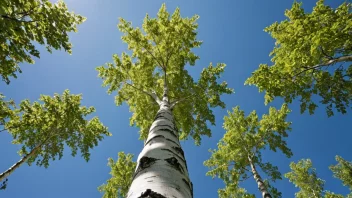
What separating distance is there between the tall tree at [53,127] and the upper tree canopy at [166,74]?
101 inches

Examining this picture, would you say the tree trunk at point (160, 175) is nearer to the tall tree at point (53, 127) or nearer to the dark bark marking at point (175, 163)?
the dark bark marking at point (175, 163)

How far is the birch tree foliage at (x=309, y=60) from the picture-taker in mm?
7365

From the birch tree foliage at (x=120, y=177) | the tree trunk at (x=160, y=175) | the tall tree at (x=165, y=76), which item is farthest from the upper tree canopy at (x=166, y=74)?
the tree trunk at (x=160, y=175)

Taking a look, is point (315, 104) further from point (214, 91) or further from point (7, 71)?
point (7, 71)

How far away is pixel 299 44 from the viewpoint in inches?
291

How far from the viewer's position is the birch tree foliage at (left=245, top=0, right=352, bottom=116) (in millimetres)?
7365

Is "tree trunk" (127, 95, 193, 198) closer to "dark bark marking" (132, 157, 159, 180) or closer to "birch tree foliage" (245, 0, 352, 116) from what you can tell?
"dark bark marking" (132, 157, 159, 180)

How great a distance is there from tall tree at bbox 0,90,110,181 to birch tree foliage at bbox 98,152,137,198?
55.1 inches

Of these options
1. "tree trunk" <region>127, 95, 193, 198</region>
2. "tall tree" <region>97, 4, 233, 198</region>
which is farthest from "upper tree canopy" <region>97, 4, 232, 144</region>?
"tree trunk" <region>127, 95, 193, 198</region>

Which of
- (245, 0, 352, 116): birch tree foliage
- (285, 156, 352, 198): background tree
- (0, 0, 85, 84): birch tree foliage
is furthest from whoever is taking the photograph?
(285, 156, 352, 198): background tree

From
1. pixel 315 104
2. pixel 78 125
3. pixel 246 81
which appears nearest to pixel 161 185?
pixel 246 81

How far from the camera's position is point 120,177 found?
10.7 metres

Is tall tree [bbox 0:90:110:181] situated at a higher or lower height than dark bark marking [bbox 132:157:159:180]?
higher

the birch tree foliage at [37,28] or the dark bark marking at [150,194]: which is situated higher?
the birch tree foliage at [37,28]
